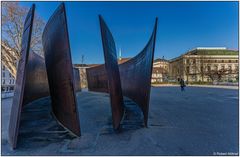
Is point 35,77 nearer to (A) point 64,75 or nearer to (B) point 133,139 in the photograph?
(A) point 64,75

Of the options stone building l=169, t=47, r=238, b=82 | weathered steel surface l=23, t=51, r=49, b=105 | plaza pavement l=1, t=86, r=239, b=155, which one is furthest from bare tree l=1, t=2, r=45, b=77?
stone building l=169, t=47, r=238, b=82

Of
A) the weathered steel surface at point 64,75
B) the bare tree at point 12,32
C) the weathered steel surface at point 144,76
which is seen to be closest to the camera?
the weathered steel surface at point 64,75

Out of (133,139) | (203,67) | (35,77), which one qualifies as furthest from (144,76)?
(203,67)

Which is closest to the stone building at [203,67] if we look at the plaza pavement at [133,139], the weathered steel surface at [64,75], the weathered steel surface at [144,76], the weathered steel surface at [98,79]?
the weathered steel surface at [98,79]

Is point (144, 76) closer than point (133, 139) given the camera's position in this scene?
No

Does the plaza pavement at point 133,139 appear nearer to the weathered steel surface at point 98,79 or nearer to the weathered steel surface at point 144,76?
the weathered steel surface at point 144,76

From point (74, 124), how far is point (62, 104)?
90cm

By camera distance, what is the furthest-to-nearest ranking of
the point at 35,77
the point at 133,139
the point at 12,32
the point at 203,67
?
the point at 203,67 < the point at 12,32 < the point at 35,77 < the point at 133,139

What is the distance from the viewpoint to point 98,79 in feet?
59.4

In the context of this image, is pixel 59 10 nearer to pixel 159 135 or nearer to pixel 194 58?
pixel 159 135

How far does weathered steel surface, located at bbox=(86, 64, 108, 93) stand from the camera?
53.9 feet

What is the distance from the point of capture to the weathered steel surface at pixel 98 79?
16.4 m

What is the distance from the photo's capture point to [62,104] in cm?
471

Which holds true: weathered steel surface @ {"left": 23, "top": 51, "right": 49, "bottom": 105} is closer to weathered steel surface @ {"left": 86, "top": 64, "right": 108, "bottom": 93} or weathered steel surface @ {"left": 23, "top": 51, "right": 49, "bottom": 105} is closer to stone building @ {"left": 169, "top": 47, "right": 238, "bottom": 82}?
weathered steel surface @ {"left": 86, "top": 64, "right": 108, "bottom": 93}
